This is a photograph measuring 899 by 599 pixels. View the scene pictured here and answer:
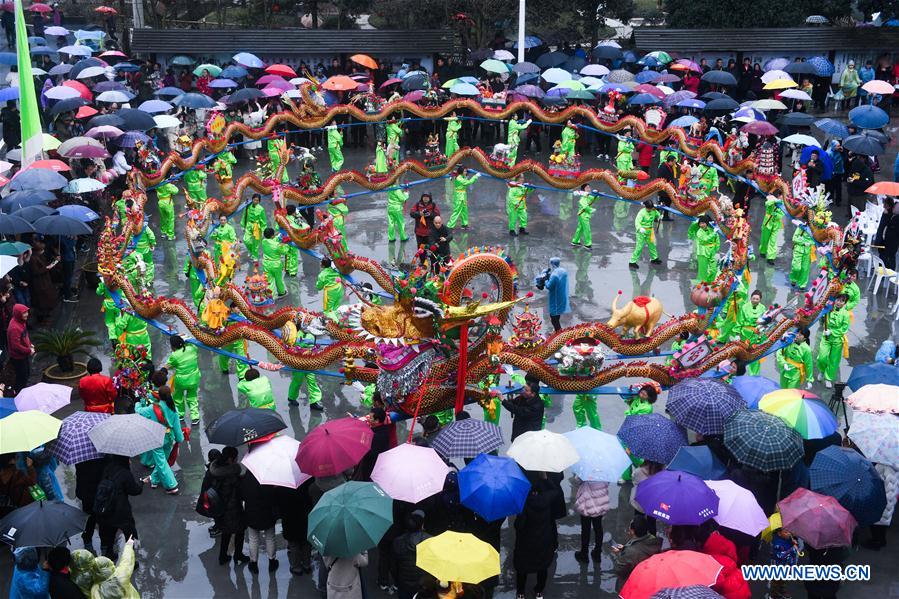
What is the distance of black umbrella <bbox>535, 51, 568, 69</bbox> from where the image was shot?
27.0 metres

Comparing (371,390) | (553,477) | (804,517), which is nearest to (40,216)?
(371,390)

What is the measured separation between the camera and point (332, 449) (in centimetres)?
885

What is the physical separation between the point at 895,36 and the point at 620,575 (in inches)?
964

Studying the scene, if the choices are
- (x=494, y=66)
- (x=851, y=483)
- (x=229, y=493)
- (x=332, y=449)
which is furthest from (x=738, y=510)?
(x=494, y=66)

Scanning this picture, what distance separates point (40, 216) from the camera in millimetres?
14477

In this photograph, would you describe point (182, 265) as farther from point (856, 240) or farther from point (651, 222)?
point (856, 240)

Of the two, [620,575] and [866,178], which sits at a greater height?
[866,178]

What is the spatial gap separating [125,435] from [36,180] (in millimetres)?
8085

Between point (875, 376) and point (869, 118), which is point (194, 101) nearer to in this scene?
point (869, 118)

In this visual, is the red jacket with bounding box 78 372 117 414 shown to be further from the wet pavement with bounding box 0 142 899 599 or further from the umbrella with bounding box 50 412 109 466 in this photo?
the umbrella with bounding box 50 412 109 466

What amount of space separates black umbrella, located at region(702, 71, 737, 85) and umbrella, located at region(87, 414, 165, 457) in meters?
19.7

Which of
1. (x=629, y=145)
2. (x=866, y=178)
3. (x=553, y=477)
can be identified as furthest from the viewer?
(x=629, y=145)

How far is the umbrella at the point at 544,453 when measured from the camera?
28.8ft

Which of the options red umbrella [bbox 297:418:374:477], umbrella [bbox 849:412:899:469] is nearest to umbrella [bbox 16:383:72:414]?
red umbrella [bbox 297:418:374:477]
